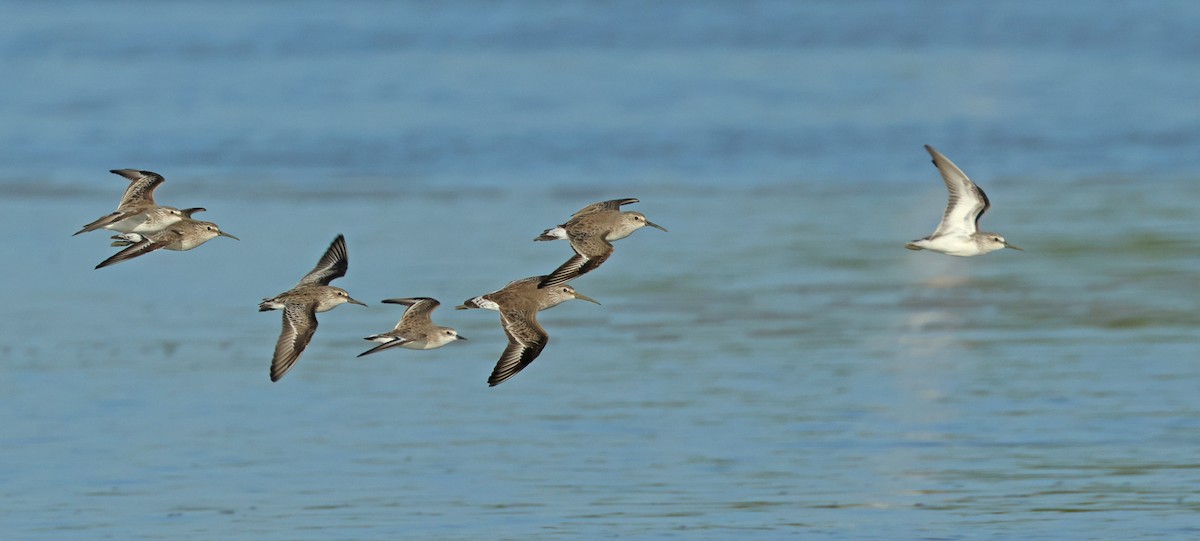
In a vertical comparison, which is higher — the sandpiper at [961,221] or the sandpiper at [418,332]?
the sandpiper at [961,221]

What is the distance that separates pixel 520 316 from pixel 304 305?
1.28 meters

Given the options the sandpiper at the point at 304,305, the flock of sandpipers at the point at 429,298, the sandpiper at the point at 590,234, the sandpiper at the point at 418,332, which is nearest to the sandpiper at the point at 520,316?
the flock of sandpipers at the point at 429,298

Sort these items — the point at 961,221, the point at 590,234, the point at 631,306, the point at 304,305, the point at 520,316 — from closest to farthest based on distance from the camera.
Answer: the point at 520,316 → the point at 304,305 → the point at 590,234 → the point at 961,221 → the point at 631,306

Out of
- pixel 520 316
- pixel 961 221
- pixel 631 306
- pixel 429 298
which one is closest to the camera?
pixel 520 316

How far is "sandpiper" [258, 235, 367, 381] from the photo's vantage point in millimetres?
10984

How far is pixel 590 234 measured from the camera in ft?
40.1

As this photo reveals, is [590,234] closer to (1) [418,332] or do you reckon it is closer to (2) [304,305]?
(1) [418,332]

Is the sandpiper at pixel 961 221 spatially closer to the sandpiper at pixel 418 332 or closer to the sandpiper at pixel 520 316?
the sandpiper at pixel 520 316

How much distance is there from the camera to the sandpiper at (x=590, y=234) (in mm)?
11235

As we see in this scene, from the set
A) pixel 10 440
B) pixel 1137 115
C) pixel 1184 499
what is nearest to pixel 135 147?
pixel 1137 115

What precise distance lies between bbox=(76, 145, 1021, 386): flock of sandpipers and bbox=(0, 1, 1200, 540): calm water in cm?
178

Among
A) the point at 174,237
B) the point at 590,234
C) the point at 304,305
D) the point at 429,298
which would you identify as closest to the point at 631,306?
the point at 429,298

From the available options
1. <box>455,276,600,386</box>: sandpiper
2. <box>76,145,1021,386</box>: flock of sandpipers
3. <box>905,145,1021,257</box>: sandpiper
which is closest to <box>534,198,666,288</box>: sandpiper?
<box>76,145,1021,386</box>: flock of sandpipers

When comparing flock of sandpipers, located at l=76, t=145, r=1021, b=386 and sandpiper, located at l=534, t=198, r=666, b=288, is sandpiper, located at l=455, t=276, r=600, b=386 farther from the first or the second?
sandpiper, located at l=534, t=198, r=666, b=288
